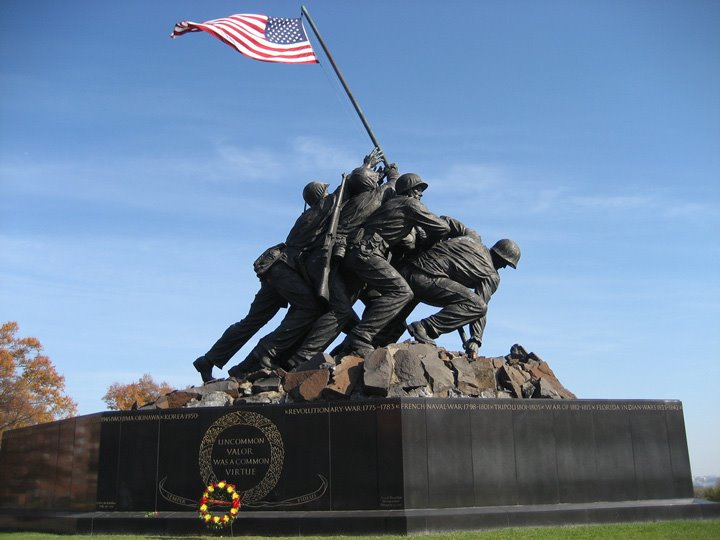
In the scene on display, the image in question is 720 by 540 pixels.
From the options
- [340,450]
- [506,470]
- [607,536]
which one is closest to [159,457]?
[340,450]

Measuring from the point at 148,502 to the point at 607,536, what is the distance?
6.29m

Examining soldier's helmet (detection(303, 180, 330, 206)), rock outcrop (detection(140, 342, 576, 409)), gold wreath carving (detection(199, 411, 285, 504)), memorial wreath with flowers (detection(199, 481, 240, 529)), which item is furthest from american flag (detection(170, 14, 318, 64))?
memorial wreath with flowers (detection(199, 481, 240, 529))

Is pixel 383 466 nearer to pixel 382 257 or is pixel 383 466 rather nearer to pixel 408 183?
pixel 382 257

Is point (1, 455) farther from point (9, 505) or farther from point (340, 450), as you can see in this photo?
point (340, 450)

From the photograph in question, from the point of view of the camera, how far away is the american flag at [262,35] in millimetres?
14523

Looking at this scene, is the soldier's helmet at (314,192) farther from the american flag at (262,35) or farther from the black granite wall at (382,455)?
the black granite wall at (382,455)

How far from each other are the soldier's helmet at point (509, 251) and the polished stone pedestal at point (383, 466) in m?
3.55

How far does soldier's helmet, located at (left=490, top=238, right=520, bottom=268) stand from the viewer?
14.1 metres

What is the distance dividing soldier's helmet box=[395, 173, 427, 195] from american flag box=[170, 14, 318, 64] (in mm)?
3369

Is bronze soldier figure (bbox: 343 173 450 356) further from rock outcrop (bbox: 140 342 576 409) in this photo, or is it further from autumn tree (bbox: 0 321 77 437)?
autumn tree (bbox: 0 321 77 437)

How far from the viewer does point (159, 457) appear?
10.9 metres

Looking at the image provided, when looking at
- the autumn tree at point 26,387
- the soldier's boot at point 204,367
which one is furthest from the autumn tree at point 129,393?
the soldier's boot at point 204,367

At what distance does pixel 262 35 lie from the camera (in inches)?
589

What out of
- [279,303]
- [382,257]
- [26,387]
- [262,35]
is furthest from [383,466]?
[26,387]
